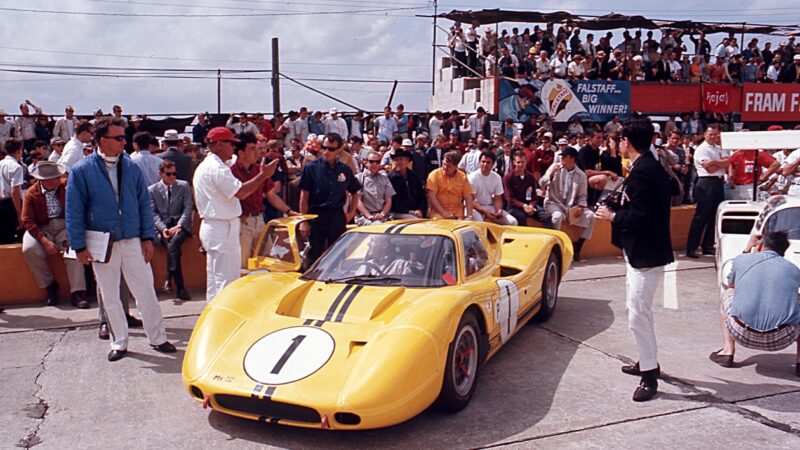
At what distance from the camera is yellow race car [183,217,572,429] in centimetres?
392

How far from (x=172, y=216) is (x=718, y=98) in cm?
1854

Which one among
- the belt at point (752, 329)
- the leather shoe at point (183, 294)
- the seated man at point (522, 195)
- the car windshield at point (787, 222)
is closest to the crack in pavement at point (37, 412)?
the leather shoe at point (183, 294)

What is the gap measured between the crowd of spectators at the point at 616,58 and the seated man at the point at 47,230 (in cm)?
1287

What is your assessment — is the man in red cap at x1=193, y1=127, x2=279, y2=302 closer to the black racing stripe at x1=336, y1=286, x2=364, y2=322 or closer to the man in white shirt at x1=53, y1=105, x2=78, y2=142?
the black racing stripe at x1=336, y1=286, x2=364, y2=322

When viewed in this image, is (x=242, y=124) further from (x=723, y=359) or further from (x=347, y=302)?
(x=723, y=359)

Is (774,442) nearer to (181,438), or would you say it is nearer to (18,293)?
(181,438)

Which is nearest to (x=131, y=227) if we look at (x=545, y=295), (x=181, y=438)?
(x=181, y=438)

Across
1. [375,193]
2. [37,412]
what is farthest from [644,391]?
[375,193]

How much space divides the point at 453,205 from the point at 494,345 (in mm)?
4399

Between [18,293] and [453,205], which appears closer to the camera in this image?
[18,293]

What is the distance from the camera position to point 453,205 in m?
9.41

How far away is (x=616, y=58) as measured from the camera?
801 inches

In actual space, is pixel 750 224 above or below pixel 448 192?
below

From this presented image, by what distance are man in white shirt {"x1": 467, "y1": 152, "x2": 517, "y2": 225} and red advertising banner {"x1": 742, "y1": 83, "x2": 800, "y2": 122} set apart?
15.4 meters
